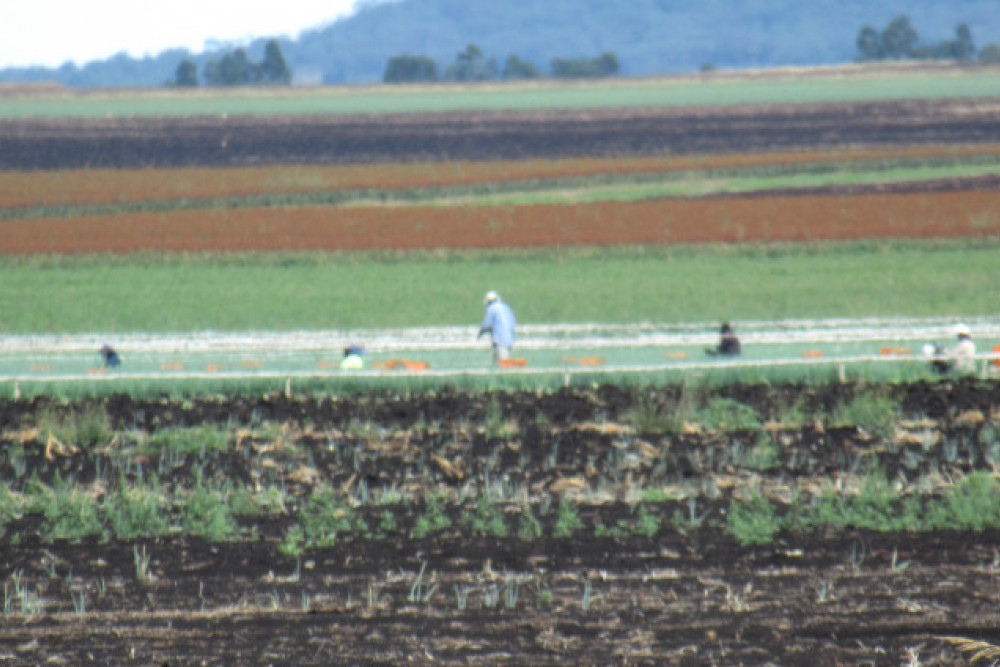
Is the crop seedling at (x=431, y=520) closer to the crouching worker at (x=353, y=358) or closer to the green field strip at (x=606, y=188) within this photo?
the crouching worker at (x=353, y=358)

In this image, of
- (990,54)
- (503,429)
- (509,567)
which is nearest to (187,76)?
(990,54)

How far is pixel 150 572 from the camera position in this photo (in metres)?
9.00

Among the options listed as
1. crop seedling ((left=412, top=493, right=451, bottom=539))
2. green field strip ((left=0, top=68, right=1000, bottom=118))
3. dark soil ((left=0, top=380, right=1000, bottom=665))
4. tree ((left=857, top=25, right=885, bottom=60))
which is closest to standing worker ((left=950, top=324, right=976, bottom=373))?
dark soil ((left=0, top=380, right=1000, bottom=665))

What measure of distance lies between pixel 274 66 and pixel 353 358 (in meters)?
104

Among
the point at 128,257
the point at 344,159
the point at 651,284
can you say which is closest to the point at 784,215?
the point at 651,284

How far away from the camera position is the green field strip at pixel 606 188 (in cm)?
3909

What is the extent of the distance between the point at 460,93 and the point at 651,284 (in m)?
67.7

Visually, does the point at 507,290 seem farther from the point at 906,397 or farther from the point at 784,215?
the point at 906,397

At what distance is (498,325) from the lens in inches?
712

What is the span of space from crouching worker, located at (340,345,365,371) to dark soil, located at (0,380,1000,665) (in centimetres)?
330

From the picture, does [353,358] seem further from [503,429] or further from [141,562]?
[141,562]

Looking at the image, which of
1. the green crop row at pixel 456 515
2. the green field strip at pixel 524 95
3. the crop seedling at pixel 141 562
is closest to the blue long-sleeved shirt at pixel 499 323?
the green crop row at pixel 456 515

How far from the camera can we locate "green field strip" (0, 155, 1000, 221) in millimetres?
39094

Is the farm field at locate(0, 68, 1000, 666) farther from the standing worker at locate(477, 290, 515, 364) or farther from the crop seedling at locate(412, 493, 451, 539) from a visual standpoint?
the standing worker at locate(477, 290, 515, 364)
